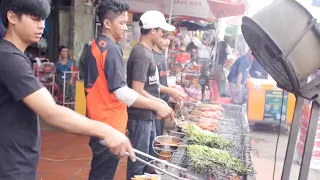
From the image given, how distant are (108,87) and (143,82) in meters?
0.75

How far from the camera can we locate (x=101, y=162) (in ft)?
11.2

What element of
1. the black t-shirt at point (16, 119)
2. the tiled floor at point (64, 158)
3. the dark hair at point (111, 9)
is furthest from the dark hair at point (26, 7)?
the tiled floor at point (64, 158)

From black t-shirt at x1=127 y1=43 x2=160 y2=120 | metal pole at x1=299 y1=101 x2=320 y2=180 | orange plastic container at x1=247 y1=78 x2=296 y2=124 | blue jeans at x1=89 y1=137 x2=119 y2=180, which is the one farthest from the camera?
orange plastic container at x1=247 y1=78 x2=296 y2=124

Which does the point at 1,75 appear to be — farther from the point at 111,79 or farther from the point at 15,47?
the point at 111,79

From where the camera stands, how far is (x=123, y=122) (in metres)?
3.54

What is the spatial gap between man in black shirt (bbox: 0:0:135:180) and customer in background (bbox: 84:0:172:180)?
1032 millimetres

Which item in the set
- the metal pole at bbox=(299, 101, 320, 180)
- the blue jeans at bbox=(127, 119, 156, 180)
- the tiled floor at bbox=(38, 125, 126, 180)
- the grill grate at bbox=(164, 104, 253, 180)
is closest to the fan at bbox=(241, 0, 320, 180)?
the metal pole at bbox=(299, 101, 320, 180)

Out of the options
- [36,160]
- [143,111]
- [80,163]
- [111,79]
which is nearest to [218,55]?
[80,163]

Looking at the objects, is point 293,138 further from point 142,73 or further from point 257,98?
point 257,98

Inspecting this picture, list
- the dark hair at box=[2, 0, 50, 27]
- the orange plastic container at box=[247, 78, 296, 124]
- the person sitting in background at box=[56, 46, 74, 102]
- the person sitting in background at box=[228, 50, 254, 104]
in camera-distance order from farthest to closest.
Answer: the person sitting in background at box=[228, 50, 254, 104] → the orange plastic container at box=[247, 78, 296, 124] → the person sitting in background at box=[56, 46, 74, 102] → the dark hair at box=[2, 0, 50, 27]

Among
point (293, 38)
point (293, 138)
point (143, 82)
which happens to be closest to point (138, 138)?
point (143, 82)

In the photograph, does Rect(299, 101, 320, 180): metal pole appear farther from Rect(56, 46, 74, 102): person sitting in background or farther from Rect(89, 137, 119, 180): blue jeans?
Rect(56, 46, 74, 102): person sitting in background

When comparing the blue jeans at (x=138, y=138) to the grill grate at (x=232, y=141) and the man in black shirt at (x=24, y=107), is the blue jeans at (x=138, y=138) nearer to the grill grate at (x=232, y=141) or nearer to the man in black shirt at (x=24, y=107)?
the grill grate at (x=232, y=141)

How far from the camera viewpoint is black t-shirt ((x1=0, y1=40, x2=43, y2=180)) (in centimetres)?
204
